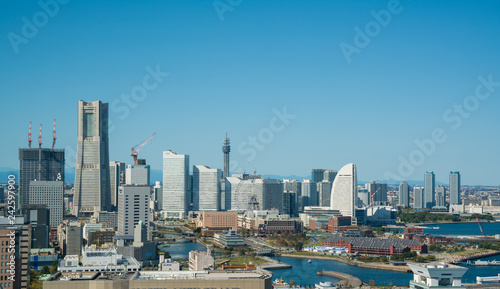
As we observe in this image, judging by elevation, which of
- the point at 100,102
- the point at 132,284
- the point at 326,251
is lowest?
the point at 326,251

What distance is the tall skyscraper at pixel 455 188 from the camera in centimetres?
7142

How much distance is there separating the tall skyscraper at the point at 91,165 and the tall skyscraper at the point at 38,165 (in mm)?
3897

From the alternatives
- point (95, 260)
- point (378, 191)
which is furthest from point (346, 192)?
point (95, 260)

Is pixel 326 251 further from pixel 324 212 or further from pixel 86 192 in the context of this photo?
pixel 86 192

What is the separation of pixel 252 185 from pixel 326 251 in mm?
22934

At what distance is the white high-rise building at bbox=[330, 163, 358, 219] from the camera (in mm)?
43938

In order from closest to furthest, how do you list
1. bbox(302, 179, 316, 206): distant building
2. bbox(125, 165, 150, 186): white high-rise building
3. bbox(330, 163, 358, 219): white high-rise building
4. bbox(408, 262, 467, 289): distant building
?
bbox(408, 262, 467, 289): distant building < bbox(330, 163, 358, 219): white high-rise building < bbox(125, 165, 150, 186): white high-rise building < bbox(302, 179, 316, 206): distant building

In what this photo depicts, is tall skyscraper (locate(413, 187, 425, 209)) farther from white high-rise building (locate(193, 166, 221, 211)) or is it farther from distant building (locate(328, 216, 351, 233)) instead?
distant building (locate(328, 216, 351, 233))

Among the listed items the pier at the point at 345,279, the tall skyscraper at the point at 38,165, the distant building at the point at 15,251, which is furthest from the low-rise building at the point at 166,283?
the tall skyscraper at the point at 38,165

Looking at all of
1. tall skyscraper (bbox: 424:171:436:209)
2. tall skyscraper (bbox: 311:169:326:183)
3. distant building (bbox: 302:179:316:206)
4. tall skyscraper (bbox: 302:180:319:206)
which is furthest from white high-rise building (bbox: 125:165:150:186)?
tall skyscraper (bbox: 424:171:436:209)

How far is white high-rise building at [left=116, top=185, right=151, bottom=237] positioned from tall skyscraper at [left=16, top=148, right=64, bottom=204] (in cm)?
1118

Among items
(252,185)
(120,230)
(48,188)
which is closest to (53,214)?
(48,188)

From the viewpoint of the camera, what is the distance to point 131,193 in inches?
1110

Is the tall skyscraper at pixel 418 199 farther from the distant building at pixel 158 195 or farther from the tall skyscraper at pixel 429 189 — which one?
the distant building at pixel 158 195
